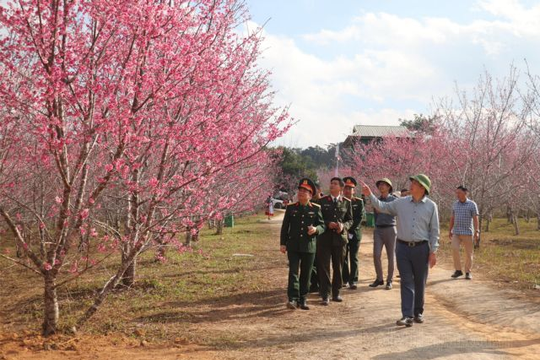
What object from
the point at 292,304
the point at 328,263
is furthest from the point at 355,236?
the point at 292,304

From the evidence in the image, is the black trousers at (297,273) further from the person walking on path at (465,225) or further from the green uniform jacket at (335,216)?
the person walking on path at (465,225)

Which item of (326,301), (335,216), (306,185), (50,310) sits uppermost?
(306,185)

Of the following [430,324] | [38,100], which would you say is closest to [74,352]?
[38,100]

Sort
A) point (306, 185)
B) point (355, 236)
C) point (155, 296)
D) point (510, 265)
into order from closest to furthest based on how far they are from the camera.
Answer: point (306, 185) < point (155, 296) < point (355, 236) < point (510, 265)

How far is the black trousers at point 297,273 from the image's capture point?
6.66m

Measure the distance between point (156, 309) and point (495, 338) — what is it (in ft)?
14.3

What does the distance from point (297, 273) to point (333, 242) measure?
86 centimetres

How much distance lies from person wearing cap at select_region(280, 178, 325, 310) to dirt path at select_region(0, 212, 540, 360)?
275 mm

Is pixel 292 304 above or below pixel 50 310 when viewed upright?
below

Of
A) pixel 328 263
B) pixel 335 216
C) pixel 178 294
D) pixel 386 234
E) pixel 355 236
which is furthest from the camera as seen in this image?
pixel 355 236

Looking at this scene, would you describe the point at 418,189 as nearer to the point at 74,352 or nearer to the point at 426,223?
the point at 426,223

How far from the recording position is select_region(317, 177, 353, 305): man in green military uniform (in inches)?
280

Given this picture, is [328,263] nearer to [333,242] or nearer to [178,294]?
[333,242]

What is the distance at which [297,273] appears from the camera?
6.68 meters
